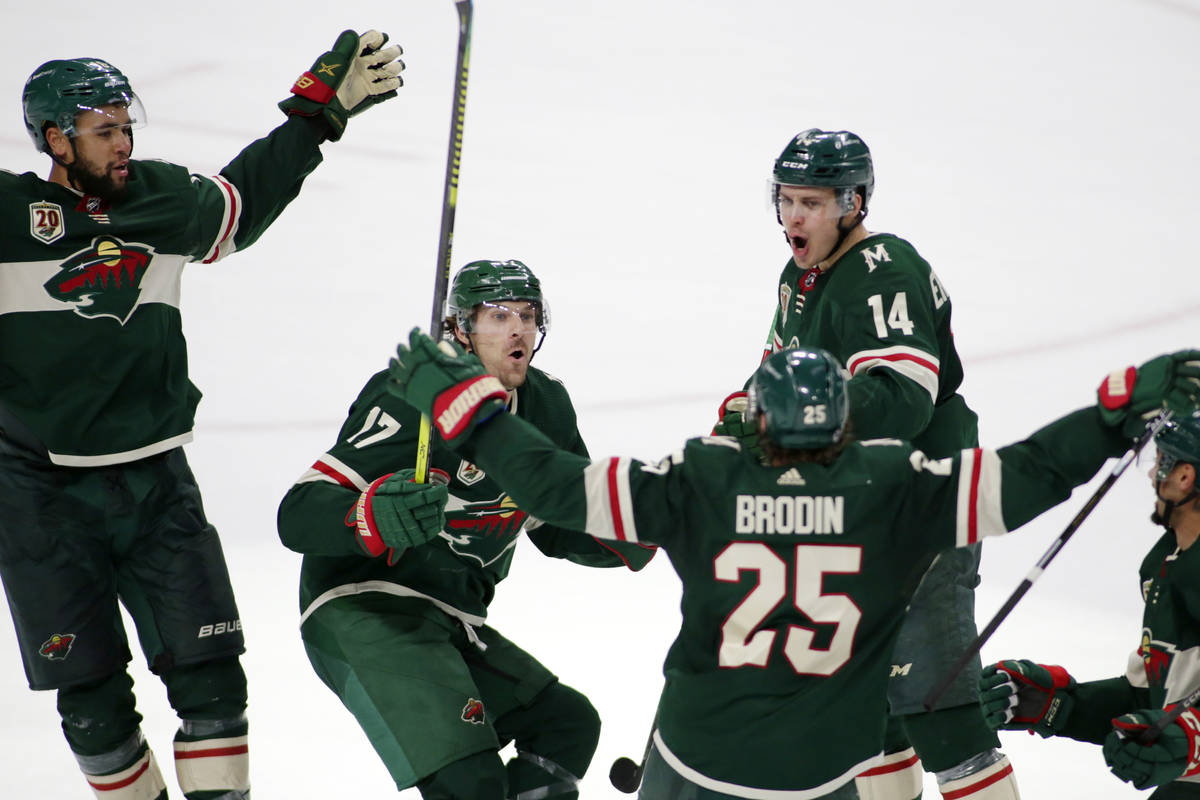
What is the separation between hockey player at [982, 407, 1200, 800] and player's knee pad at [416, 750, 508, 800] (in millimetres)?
1050

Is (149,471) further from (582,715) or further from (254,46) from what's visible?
(254,46)

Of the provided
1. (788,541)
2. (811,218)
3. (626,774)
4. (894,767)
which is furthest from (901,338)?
(626,774)

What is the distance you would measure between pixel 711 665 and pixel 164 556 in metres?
1.41

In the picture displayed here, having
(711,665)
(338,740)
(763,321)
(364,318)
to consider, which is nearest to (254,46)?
(364,318)

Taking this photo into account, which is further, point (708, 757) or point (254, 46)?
point (254, 46)

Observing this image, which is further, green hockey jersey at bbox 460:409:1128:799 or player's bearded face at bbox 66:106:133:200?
player's bearded face at bbox 66:106:133:200

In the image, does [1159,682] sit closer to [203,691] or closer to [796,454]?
[796,454]

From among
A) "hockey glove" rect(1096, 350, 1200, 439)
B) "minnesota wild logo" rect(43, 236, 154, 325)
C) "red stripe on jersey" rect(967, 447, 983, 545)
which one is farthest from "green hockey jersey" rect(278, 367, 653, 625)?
"hockey glove" rect(1096, 350, 1200, 439)

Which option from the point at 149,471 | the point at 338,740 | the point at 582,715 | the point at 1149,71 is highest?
the point at 1149,71

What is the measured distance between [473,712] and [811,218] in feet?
4.23

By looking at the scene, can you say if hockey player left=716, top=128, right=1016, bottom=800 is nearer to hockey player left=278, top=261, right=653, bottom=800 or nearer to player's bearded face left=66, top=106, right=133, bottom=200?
Result: hockey player left=278, top=261, right=653, bottom=800

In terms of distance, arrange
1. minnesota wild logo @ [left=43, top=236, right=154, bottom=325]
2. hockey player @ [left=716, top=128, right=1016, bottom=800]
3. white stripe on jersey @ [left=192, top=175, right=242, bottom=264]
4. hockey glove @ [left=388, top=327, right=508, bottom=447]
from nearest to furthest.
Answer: hockey glove @ [left=388, top=327, right=508, bottom=447], hockey player @ [left=716, top=128, right=1016, bottom=800], minnesota wild logo @ [left=43, top=236, right=154, bottom=325], white stripe on jersey @ [left=192, top=175, right=242, bottom=264]

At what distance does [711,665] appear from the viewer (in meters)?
2.53

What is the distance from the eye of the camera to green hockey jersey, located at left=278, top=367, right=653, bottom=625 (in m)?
3.06
